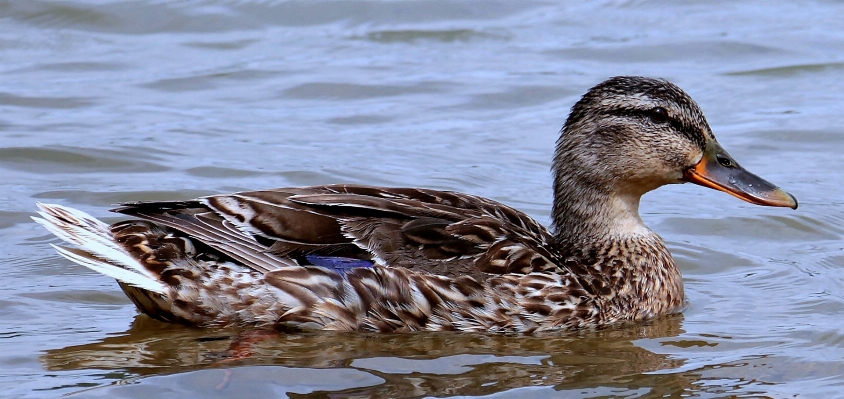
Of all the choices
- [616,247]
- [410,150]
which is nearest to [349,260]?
[616,247]

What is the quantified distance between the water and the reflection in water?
0.02m

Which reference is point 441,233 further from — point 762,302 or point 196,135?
point 196,135

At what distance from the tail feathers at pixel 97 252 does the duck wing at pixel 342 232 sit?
0.24 m

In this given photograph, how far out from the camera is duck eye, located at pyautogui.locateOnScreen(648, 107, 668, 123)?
Result: 27.6ft

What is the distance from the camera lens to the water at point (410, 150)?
750 centimetres

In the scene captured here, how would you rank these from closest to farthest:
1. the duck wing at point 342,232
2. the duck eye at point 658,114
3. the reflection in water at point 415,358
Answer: the reflection in water at point 415,358 → the duck wing at point 342,232 → the duck eye at point 658,114

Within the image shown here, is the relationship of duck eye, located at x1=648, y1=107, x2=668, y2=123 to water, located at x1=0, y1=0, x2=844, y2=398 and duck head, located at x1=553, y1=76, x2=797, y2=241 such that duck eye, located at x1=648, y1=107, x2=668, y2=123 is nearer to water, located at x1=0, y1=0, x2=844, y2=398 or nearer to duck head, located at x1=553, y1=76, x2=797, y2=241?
duck head, located at x1=553, y1=76, x2=797, y2=241

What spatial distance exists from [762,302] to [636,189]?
1111 mm

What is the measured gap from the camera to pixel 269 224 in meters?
7.98

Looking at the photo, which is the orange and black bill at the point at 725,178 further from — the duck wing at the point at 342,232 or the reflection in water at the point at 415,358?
the duck wing at the point at 342,232

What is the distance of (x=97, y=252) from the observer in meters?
7.92

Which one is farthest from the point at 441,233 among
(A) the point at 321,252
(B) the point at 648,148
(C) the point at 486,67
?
(C) the point at 486,67

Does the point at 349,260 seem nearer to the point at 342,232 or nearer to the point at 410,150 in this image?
the point at 342,232

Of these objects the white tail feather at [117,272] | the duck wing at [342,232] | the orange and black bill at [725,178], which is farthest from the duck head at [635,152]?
the white tail feather at [117,272]
